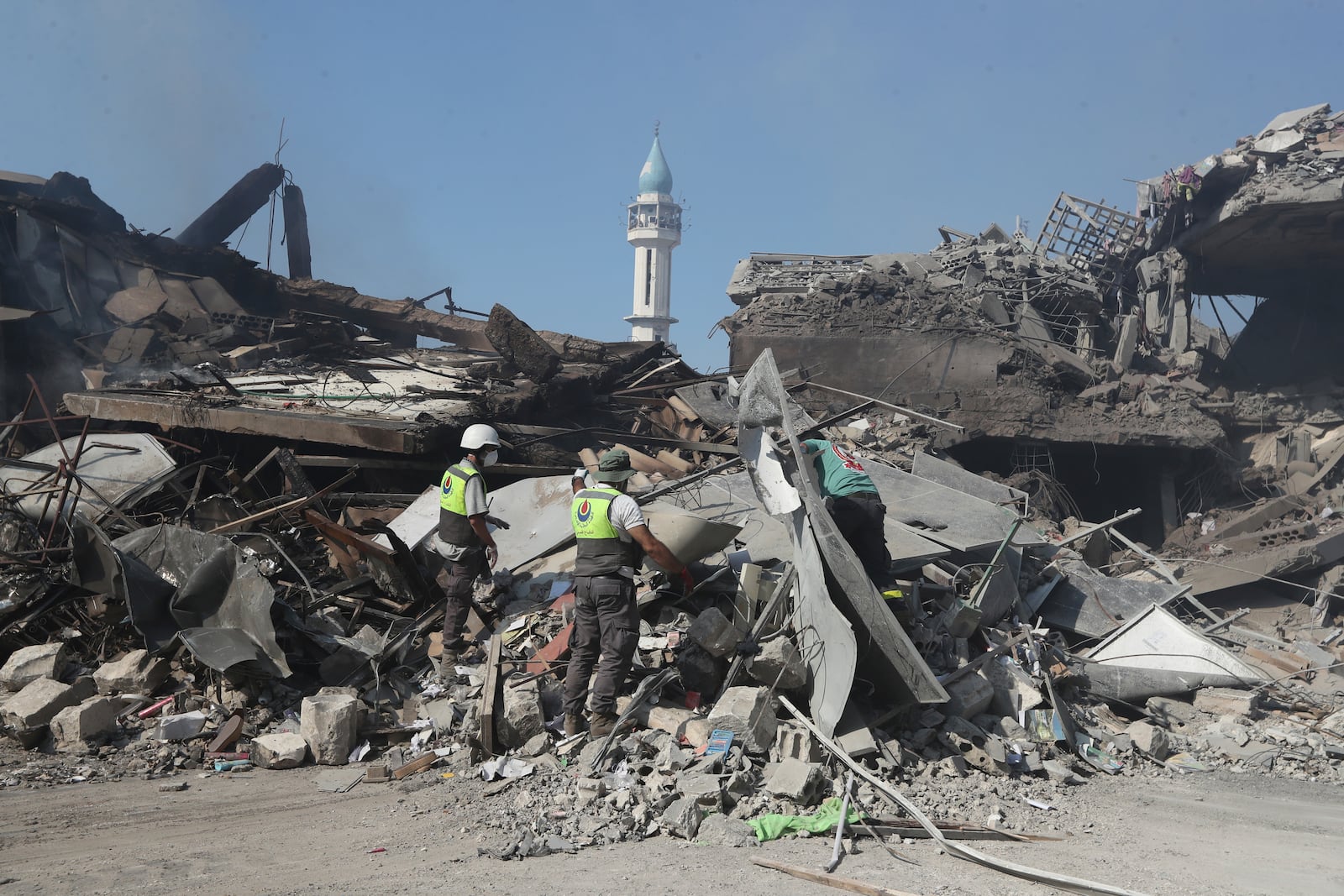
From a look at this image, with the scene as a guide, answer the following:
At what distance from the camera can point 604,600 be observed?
438 cm

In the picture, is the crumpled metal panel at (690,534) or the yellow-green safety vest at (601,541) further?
the crumpled metal panel at (690,534)

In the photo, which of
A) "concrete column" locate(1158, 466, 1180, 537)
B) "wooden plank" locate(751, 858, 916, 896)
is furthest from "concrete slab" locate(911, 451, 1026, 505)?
"concrete column" locate(1158, 466, 1180, 537)

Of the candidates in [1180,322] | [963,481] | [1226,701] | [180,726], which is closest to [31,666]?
[180,726]

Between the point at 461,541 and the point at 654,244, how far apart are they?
206ft

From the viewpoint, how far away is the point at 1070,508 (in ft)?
43.2

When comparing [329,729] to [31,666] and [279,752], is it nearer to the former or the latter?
[279,752]

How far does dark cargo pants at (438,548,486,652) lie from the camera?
5332 millimetres

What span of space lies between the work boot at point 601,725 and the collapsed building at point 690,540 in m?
0.09

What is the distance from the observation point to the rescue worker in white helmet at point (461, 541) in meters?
5.34

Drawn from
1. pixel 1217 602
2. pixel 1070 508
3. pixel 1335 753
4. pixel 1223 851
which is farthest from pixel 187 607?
pixel 1070 508

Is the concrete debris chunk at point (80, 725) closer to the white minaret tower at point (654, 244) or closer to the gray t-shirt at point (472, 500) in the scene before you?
the gray t-shirt at point (472, 500)

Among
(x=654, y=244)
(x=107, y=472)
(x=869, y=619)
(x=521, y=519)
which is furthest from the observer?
(x=654, y=244)

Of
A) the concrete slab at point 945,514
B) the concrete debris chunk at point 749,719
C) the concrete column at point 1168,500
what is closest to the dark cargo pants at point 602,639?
the concrete debris chunk at point 749,719

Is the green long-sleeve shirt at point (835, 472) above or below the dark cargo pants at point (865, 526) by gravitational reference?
above
